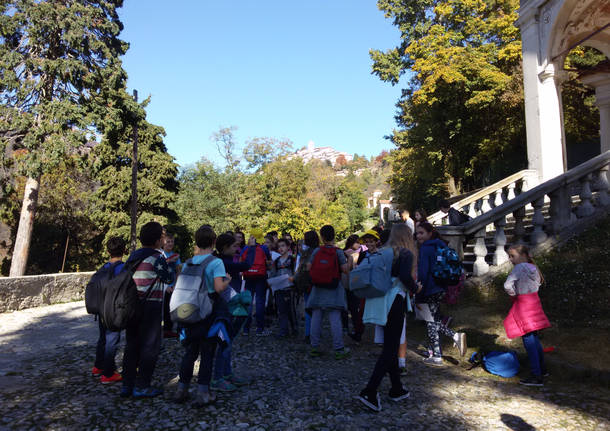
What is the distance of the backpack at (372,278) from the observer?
13.1 feet

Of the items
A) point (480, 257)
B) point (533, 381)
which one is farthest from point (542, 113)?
point (533, 381)

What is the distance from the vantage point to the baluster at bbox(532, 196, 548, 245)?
739 cm

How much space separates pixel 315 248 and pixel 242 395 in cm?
248

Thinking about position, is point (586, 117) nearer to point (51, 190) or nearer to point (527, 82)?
point (527, 82)

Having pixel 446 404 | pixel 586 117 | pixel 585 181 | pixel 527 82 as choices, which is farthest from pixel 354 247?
pixel 586 117

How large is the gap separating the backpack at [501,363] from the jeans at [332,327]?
1720 millimetres

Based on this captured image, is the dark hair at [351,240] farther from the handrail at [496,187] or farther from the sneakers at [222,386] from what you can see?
the handrail at [496,187]

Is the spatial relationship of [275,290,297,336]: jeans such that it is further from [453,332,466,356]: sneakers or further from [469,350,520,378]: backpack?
[469,350,520,378]: backpack

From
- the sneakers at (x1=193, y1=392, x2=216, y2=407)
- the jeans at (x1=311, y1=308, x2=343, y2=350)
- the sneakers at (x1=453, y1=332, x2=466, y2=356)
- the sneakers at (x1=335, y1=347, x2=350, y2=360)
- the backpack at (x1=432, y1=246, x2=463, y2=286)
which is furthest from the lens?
the jeans at (x1=311, y1=308, x2=343, y2=350)

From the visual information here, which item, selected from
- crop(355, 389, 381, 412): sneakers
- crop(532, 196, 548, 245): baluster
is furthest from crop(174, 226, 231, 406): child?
crop(532, 196, 548, 245): baluster

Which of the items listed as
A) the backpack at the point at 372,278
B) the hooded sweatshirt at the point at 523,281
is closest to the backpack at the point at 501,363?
the hooded sweatshirt at the point at 523,281

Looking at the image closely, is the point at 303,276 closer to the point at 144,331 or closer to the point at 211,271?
the point at 211,271

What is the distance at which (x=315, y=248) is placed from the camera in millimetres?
6188

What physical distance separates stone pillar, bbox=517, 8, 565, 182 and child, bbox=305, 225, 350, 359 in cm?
825
